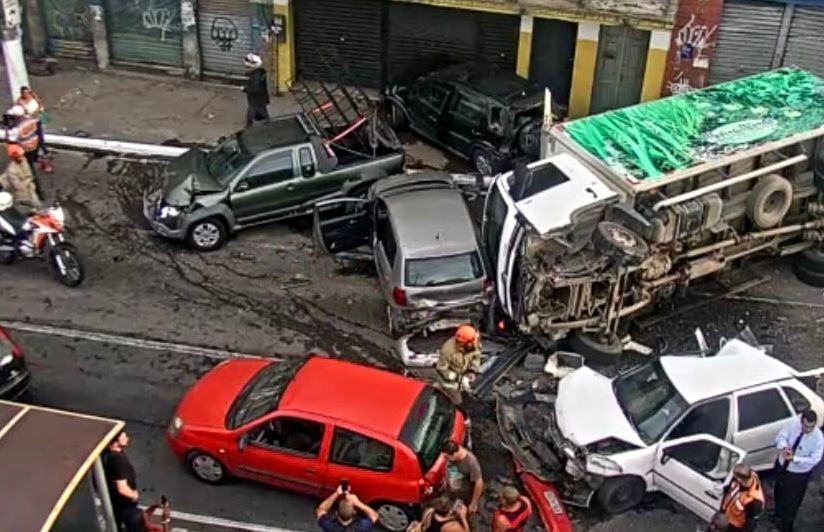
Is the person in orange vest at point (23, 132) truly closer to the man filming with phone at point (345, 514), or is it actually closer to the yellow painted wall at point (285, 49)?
the yellow painted wall at point (285, 49)

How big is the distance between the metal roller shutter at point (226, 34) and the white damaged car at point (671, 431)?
1143 cm

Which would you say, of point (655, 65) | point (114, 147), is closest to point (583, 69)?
point (655, 65)

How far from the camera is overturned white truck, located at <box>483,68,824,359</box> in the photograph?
13156mm

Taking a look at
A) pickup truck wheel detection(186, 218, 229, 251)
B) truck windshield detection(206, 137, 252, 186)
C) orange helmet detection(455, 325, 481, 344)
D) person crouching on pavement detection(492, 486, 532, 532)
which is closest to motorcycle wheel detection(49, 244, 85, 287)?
pickup truck wheel detection(186, 218, 229, 251)

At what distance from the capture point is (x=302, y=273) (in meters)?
15.3

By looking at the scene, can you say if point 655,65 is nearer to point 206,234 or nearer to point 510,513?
point 206,234

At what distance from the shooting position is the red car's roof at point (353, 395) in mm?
10836

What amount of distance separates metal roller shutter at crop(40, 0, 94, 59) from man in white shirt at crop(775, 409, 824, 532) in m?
15.8

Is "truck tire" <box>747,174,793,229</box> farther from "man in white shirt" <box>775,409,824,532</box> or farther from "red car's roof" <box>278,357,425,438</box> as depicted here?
"red car's roof" <box>278,357,425,438</box>

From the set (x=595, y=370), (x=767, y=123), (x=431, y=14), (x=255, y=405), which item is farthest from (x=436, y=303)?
(x=431, y=14)

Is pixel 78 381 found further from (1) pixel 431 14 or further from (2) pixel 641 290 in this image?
(1) pixel 431 14

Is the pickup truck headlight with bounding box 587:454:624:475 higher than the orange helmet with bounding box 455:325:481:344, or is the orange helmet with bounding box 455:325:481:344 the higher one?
the orange helmet with bounding box 455:325:481:344

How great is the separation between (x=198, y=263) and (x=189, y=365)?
2.43 metres

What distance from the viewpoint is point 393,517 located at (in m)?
11.0
